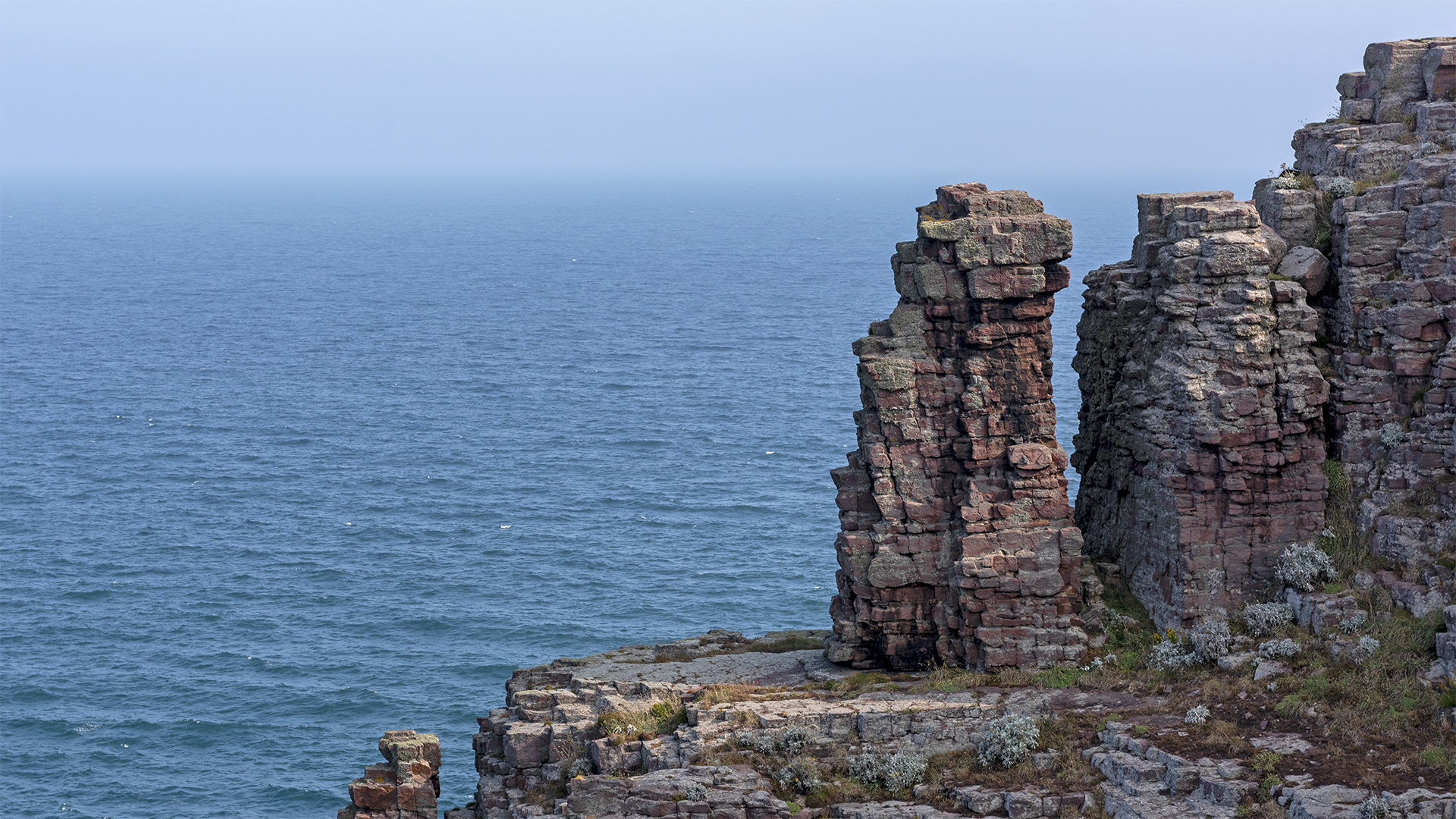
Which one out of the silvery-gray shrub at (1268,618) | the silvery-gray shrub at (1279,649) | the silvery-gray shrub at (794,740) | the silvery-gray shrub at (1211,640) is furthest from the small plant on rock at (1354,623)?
the silvery-gray shrub at (794,740)

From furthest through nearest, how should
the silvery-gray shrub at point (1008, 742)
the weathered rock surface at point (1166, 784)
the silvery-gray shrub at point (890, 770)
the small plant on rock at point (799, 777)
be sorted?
1. the small plant on rock at point (799, 777)
2. the silvery-gray shrub at point (890, 770)
3. the silvery-gray shrub at point (1008, 742)
4. the weathered rock surface at point (1166, 784)

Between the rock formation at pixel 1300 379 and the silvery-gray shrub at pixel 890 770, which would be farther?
the rock formation at pixel 1300 379

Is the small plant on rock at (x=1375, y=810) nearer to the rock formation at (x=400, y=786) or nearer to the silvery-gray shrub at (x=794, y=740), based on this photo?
the silvery-gray shrub at (x=794, y=740)

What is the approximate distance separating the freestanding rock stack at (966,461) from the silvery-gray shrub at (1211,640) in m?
3.43

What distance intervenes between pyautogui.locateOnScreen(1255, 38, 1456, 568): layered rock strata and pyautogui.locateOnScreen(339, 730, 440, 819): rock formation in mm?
28746

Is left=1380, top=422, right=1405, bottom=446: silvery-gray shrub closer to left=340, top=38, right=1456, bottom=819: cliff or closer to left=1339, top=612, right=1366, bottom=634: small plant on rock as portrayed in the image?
left=340, top=38, right=1456, bottom=819: cliff

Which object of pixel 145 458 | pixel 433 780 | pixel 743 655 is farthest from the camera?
pixel 145 458

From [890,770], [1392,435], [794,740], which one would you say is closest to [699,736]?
[794,740]

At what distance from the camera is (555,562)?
4094 inches

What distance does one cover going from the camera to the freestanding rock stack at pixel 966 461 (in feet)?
152

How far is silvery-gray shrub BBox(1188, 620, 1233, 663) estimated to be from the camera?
144 feet

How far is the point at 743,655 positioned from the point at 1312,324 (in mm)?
21160

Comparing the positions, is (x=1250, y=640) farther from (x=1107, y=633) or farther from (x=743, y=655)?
(x=743, y=655)

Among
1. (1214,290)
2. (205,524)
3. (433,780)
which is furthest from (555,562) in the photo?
(1214,290)
